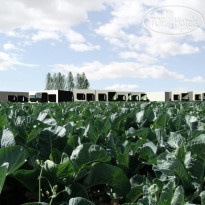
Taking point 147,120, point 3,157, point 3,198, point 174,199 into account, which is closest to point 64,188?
point 3,157

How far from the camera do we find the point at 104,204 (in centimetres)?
128

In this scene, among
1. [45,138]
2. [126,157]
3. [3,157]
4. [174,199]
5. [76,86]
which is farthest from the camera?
[76,86]

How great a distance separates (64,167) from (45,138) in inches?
19.5

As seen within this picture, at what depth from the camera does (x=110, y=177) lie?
97 centimetres

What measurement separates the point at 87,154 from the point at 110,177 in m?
0.12

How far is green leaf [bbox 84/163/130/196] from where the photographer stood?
0.95 metres

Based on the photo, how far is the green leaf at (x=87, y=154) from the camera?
937mm

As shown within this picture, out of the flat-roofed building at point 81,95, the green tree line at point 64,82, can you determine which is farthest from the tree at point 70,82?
the flat-roofed building at point 81,95

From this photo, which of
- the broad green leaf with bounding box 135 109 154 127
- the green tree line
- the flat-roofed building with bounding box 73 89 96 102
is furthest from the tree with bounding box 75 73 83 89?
the broad green leaf with bounding box 135 109 154 127

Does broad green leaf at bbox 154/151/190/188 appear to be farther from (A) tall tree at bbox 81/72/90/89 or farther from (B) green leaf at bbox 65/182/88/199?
(A) tall tree at bbox 81/72/90/89

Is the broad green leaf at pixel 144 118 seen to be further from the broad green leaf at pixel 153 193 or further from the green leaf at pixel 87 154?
the broad green leaf at pixel 153 193

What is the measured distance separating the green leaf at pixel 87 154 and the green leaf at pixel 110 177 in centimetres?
3

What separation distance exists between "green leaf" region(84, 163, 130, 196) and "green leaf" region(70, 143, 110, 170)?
0.03 meters

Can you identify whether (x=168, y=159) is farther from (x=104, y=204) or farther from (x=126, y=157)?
(x=104, y=204)
